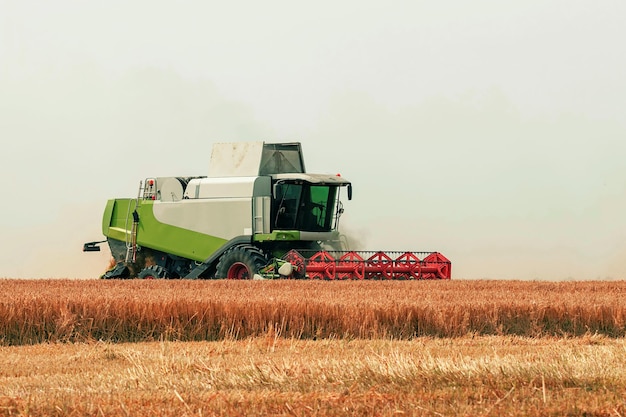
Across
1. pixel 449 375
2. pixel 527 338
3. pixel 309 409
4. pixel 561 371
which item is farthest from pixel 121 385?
pixel 527 338

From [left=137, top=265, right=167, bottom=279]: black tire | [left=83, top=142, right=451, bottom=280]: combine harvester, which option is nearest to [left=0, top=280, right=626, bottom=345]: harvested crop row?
[left=83, top=142, right=451, bottom=280]: combine harvester

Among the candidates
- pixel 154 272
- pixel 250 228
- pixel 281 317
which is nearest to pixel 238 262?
pixel 250 228

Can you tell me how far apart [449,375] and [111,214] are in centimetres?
2051

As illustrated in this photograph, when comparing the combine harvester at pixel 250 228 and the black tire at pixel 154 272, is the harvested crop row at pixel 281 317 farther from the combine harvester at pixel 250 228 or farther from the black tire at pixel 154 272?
the black tire at pixel 154 272

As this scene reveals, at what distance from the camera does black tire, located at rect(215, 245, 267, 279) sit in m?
22.9

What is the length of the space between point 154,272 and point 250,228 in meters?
3.28

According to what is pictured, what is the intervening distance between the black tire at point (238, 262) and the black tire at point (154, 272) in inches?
82.9

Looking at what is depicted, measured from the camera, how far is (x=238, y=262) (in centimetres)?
2319

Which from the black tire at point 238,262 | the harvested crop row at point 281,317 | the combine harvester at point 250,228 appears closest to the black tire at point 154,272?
the combine harvester at point 250,228

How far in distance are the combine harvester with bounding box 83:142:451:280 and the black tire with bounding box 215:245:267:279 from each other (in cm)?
2

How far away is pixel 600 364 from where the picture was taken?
8.49 meters

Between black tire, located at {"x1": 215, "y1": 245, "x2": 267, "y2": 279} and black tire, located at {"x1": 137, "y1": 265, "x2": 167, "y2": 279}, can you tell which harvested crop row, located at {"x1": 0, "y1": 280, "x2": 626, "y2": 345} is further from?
black tire, located at {"x1": 137, "y1": 265, "x2": 167, "y2": 279}

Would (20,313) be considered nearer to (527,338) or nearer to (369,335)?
Result: (369,335)

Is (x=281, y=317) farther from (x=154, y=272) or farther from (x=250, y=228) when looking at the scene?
(x=154, y=272)
